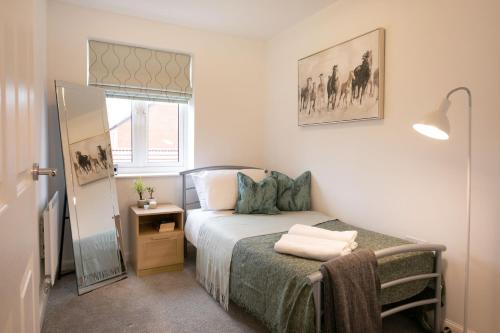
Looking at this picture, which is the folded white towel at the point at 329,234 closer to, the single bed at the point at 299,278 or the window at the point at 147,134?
the single bed at the point at 299,278

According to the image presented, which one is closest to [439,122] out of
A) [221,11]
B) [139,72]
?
[221,11]

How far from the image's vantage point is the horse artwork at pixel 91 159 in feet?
9.02

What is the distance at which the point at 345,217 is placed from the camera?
9.28ft

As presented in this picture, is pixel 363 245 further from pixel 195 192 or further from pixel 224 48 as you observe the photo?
pixel 224 48

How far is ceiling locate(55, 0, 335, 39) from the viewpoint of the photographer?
289 centimetres

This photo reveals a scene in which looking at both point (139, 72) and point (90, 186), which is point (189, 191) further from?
point (139, 72)

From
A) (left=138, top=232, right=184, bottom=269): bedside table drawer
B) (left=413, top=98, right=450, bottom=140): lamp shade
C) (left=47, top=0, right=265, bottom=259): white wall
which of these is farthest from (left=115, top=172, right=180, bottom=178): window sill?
(left=413, top=98, right=450, bottom=140): lamp shade

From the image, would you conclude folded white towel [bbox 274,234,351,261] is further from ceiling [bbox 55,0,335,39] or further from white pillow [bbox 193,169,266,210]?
ceiling [bbox 55,0,335,39]

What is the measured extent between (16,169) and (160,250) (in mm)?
2419

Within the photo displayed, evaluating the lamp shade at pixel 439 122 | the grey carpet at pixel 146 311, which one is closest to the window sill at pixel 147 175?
the grey carpet at pixel 146 311

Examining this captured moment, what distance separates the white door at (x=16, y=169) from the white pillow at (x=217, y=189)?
217cm

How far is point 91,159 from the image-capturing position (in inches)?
112

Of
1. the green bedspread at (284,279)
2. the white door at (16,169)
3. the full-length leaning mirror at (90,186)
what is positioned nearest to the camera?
the white door at (16,169)

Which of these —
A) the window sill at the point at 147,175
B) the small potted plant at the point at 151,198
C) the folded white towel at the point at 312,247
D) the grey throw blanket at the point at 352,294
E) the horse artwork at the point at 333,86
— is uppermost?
the horse artwork at the point at 333,86
